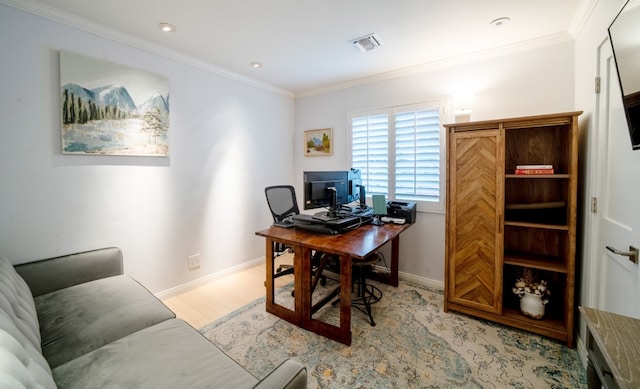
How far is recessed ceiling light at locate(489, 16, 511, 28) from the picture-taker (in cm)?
217

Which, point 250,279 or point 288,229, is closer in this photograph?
point 288,229

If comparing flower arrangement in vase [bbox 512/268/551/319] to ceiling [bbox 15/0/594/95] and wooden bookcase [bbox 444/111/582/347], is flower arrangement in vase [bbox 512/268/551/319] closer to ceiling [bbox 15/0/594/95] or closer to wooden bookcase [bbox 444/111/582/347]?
wooden bookcase [bbox 444/111/582/347]

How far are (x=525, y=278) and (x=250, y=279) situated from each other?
2.86 metres

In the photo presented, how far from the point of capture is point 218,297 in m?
2.89

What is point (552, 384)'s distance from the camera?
1.69 m

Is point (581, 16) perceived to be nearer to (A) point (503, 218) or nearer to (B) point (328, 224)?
(A) point (503, 218)

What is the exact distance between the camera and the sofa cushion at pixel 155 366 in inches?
44.4

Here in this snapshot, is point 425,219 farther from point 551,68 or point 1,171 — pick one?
point 1,171

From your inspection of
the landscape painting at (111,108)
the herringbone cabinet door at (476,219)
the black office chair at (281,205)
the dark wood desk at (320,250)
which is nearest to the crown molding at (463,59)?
the herringbone cabinet door at (476,219)

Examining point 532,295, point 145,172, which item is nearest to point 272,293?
point 145,172

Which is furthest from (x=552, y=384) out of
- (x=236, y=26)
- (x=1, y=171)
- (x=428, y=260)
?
(x=1, y=171)

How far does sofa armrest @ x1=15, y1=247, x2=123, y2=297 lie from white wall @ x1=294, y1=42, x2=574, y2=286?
268 cm

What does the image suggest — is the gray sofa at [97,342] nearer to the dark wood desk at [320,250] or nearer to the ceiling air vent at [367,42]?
the dark wood desk at [320,250]

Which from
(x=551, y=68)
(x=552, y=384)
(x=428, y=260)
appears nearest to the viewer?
(x=552, y=384)
